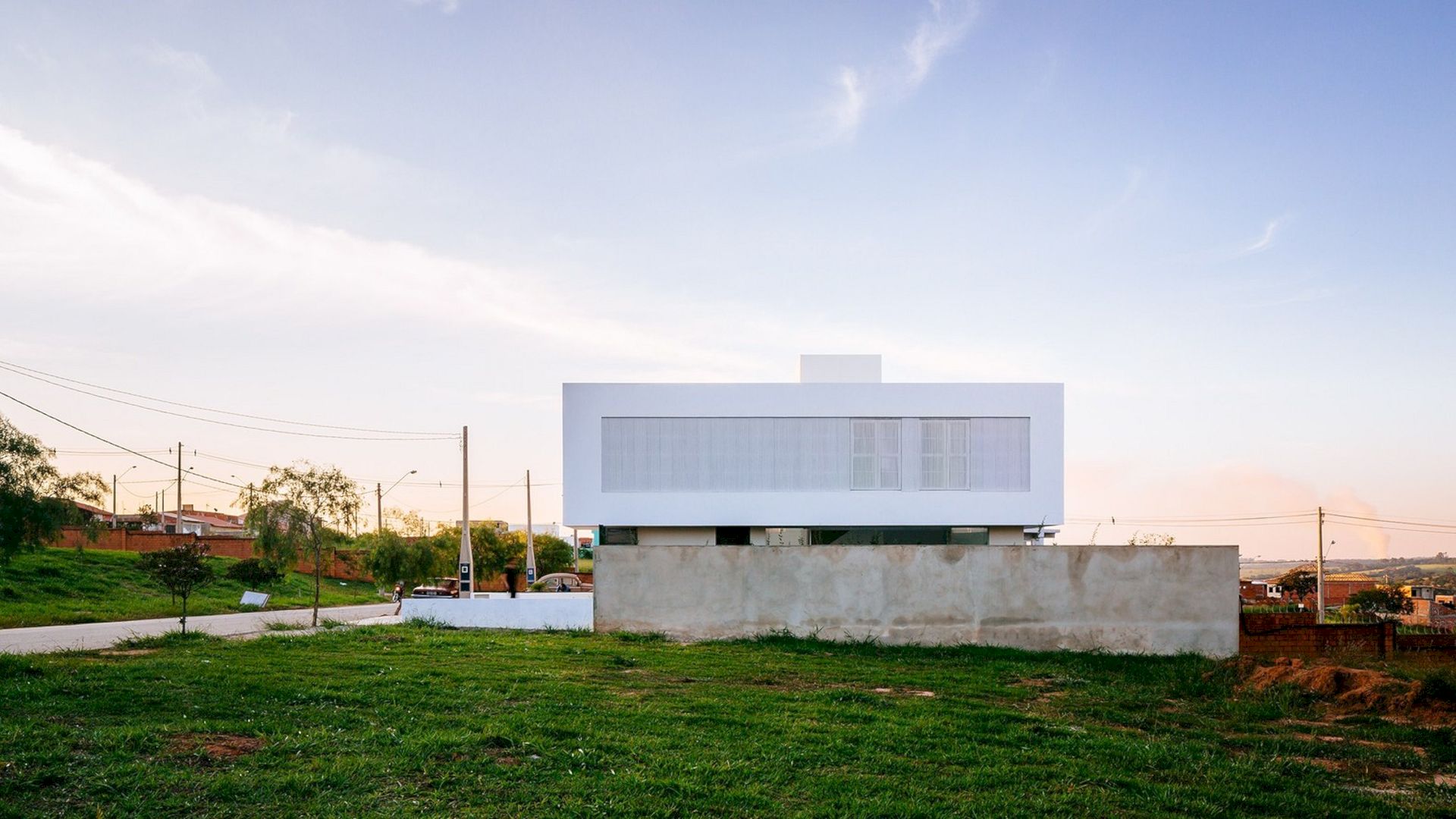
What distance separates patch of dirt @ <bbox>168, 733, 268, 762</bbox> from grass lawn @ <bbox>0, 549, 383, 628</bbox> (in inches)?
805

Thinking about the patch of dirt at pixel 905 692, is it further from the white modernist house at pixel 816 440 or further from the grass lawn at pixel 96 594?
the grass lawn at pixel 96 594

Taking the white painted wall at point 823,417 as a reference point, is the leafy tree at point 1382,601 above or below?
below

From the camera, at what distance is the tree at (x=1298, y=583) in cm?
5716

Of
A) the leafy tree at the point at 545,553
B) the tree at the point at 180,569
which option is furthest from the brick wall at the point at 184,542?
the tree at the point at 180,569

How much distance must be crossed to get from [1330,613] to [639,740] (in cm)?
4812

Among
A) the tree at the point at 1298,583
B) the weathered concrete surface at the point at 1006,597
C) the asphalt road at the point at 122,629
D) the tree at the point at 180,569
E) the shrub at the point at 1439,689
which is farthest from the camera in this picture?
the tree at the point at 1298,583

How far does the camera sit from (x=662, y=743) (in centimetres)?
897

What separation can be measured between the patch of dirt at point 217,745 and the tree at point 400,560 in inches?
1188

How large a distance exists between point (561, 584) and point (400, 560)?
20.8 ft

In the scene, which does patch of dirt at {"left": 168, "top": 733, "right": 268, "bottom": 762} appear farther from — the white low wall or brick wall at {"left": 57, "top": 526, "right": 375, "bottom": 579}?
brick wall at {"left": 57, "top": 526, "right": 375, "bottom": 579}

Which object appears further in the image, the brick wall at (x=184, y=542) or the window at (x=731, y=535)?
the brick wall at (x=184, y=542)

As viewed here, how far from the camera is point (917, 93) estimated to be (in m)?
19.8

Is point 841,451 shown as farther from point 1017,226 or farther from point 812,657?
point 812,657

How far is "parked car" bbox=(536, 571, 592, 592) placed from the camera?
1468 inches
